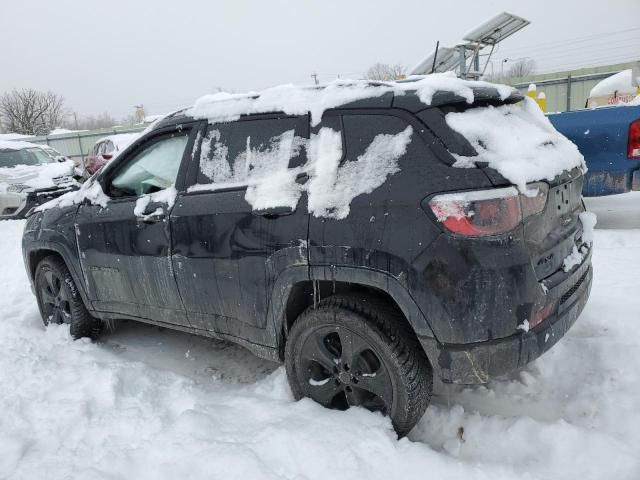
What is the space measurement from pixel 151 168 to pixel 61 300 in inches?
65.3

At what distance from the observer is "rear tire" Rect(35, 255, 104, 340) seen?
13.1ft

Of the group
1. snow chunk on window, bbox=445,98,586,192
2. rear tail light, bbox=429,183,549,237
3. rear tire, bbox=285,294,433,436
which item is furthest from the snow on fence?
rear tail light, bbox=429,183,549,237

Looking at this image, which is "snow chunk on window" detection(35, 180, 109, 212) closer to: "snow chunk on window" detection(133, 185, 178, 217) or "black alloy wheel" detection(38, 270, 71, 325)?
"snow chunk on window" detection(133, 185, 178, 217)

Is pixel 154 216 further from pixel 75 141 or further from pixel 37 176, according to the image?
pixel 75 141

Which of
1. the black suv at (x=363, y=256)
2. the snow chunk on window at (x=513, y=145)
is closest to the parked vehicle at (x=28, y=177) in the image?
the black suv at (x=363, y=256)

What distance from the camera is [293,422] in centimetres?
251

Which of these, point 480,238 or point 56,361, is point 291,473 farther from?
point 56,361

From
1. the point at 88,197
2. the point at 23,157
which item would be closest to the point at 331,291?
the point at 88,197

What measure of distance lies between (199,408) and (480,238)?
1892 mm

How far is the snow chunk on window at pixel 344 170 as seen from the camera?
223cm

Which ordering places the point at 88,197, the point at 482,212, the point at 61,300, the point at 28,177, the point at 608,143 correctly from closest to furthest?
the point at 482,212 → the point at 88,197 → the point at 61,300 → the point at 608,143 → the point at 28,177

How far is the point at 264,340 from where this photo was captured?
279 cm

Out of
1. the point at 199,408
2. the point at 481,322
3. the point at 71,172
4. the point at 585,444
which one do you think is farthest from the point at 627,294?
the point at 71,172

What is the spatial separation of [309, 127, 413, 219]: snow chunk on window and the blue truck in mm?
3900
